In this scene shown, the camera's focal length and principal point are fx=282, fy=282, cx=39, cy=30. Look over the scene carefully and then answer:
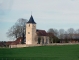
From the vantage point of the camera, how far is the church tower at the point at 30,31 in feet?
419

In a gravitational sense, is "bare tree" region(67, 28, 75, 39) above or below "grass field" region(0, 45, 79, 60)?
above

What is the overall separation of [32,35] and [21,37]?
9.60 metres

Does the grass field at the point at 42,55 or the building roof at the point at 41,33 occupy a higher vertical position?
the building roof at the point at 41,33

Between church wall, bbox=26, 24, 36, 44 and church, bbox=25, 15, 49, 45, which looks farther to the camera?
church, bbox=25, 15, 49, 45

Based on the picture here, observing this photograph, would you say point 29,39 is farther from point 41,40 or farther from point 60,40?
point 60,40

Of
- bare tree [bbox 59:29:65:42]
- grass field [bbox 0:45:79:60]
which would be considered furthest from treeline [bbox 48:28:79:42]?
grass field [bbox 0:45:79:60]

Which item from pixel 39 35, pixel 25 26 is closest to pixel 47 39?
pixel 39 35

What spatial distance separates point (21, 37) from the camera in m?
122

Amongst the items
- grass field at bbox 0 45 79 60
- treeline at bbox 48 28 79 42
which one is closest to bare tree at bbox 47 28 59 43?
treeline at bbox 48 28 79 42

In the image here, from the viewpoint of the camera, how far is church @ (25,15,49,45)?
127938 mm

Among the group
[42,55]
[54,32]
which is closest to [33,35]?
[54,32]

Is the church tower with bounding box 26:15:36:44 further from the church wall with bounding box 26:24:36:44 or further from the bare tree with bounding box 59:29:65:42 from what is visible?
the bare tree with bounding box 59:29:65:42

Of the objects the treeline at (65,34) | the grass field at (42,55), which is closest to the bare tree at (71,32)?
the treeline at (65,34)

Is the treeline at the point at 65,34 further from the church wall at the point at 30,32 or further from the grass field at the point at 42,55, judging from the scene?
the grass field at the point at 42,55
